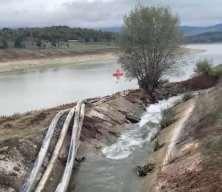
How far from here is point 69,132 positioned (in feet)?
68.2

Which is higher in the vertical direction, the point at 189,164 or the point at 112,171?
the point at 189,164

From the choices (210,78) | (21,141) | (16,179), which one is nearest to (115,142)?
(21,141)

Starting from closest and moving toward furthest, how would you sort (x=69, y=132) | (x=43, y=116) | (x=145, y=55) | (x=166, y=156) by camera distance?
1. (x=166, y=156)
2. (x=69, y=132)
3. (x=43, y=116)
4. (x=145, y=55)

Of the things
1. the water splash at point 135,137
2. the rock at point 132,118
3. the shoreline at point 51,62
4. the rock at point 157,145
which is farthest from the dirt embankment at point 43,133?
the shoreline at point 51,62

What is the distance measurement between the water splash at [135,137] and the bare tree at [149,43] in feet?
33.6

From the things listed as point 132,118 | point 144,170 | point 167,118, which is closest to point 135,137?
point 167,118

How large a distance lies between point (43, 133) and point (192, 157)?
294 inches

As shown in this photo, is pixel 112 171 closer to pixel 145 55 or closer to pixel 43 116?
pixel 43 116

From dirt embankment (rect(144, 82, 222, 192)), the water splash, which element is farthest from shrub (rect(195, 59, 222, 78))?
dirt embankment (rect(144, 82, 222, 192))

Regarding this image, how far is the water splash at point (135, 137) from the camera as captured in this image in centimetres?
1992

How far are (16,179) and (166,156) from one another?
557cm

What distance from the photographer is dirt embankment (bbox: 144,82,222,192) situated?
12672 mm

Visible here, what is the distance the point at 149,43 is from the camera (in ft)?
128

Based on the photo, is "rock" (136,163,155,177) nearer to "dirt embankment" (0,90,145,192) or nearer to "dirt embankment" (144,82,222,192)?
"dirt embankment" (144,82,222,192)
